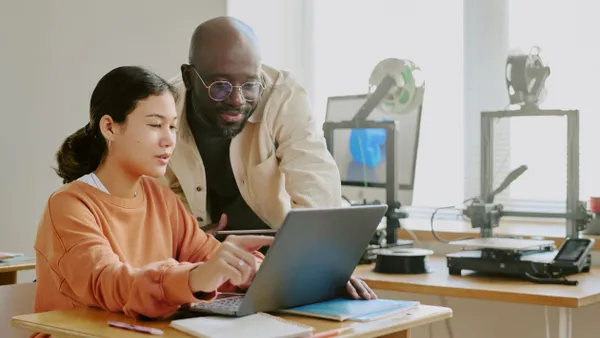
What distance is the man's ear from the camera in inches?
88.4

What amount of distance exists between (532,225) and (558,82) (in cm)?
54

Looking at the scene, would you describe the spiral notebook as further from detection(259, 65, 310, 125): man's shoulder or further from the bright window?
the bright window

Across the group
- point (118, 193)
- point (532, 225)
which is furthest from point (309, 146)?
point (532, 225)

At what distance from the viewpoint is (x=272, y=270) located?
60.4 inches

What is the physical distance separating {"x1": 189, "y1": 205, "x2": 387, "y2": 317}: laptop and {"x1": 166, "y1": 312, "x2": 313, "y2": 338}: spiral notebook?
0.05 metres

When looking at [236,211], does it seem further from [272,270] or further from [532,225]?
[532,225]

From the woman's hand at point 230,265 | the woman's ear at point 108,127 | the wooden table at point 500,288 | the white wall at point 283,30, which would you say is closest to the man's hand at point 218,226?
the wooden table at point 500,288

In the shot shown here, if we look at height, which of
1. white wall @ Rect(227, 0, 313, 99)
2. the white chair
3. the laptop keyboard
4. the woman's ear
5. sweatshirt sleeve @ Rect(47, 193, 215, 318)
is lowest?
the white chair

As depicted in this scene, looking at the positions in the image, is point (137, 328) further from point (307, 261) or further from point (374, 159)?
point (374, 159)

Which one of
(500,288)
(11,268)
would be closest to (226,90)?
(500,288)

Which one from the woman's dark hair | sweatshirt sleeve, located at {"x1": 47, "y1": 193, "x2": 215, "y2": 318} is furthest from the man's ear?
sweatshirt sleeve, located at {"x1": 47, "y1": 193, "x2": 215, "y2": 318}

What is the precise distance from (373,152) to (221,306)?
149 cm

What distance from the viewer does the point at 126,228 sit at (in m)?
1.81

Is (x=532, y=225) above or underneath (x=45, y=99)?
underneath
